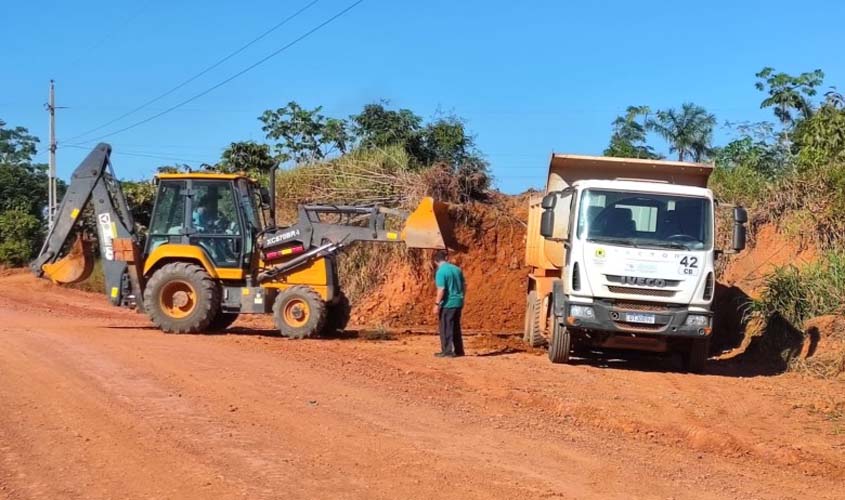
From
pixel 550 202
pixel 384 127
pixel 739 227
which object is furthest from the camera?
pixel 384 127

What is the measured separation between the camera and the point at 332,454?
24.1 feet

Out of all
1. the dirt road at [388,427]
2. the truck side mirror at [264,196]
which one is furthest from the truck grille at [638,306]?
the truck side mirror at [264,196]

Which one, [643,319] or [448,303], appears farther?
[448,303]

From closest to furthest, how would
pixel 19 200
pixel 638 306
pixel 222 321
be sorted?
1. pixel 638 306
2. pixel 222 321
3. pixel 19 200

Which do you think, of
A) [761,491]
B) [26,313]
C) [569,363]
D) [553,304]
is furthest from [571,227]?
[26,313]

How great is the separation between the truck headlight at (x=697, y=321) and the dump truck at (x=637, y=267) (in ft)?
0.04

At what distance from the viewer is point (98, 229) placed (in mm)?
16531

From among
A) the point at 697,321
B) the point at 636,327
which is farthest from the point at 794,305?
the point at 636,327

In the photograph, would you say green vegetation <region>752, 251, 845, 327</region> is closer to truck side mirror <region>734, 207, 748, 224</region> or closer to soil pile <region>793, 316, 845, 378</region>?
soil pile <region>793, 316, 845, 378</region>

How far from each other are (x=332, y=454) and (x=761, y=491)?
3.32 m

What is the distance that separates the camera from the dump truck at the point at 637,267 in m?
12.4

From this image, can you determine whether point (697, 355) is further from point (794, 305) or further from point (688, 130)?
point (688, 130)

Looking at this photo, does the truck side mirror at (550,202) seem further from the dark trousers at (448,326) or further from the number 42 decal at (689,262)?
the dark trousers at (448,326)

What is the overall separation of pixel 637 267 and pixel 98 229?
9.73 meters
